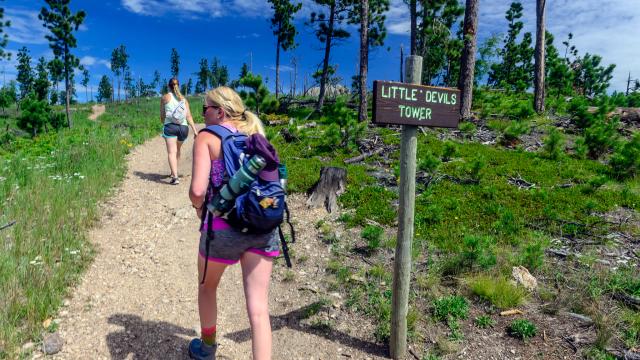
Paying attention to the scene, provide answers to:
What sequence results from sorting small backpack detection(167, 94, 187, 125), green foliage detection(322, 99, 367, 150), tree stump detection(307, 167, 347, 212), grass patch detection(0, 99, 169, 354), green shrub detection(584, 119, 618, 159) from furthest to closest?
green foliage detection(322, 99, 367, 150), green shrub detection(584, 119, 618, 159), small backpack detection(167, 94, 187, 125), tree stump detection(307, 167, 347, 212), grass patch detection(0, 99, 169, 354)

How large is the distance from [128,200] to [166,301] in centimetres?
362

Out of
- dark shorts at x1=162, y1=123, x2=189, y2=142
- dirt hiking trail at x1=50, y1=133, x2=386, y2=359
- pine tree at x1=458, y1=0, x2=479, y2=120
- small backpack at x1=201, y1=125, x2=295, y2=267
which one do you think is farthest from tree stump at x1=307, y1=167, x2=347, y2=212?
pine tree at x1=458, y1=0, x2=479, y2=120

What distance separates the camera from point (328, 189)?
718cm

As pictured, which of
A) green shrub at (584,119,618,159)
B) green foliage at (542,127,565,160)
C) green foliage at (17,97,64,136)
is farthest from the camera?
green foliage at (17,97,64,136)

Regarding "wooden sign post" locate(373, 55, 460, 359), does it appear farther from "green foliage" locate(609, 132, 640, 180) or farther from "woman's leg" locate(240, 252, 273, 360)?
"green foliage" locate(609, 132, 640, 180)

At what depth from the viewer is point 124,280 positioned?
14.9ft

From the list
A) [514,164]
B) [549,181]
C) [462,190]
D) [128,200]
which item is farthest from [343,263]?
[514,164]

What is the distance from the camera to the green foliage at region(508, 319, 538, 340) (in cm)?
366

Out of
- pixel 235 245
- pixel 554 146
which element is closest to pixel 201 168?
pixel 235 245

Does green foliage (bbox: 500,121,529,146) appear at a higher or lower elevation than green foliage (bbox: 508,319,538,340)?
higher

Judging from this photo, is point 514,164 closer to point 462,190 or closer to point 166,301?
point 462,190

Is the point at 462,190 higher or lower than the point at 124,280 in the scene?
higher

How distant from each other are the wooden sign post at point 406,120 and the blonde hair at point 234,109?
102 cm

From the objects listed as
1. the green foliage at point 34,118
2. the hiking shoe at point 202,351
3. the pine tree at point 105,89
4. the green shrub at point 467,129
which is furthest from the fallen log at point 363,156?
the pine tree at point 105,89
